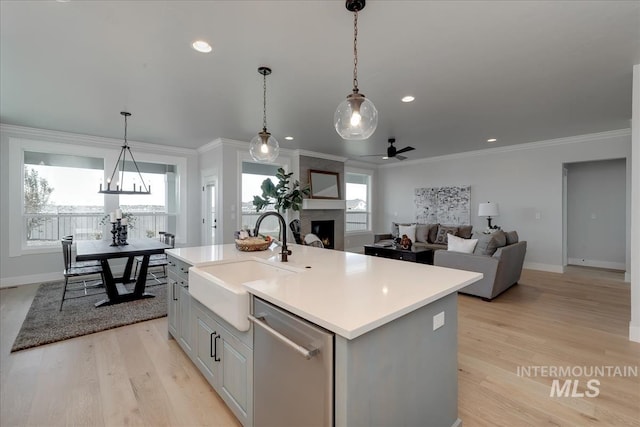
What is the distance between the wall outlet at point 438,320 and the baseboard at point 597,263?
274 inches

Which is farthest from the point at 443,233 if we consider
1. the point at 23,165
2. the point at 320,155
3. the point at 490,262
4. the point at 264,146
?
the point at 23,165

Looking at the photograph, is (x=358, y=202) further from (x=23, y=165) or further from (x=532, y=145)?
(x=23, y=165)

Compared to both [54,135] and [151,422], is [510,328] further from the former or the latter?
[54,135]

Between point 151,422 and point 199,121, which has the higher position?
point 199,121

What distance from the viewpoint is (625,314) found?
340 cm

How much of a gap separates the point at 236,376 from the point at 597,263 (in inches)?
307

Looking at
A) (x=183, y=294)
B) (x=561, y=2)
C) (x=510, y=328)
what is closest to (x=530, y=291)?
(x=510, y=328)

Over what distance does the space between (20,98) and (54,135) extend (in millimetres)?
1718

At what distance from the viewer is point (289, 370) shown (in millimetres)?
1223

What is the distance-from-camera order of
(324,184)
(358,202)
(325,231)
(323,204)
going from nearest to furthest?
(323,204)
(324,184)
(325,231)
(358,202)

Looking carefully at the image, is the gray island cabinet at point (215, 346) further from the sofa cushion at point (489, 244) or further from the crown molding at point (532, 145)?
the crown molding at point (532, 145)

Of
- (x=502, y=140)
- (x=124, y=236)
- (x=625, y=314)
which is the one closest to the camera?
(x=625, y=314)

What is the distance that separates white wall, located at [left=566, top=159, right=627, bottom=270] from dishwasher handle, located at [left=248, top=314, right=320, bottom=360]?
7386 millimetres

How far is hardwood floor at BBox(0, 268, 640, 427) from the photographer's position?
70.6 inches
